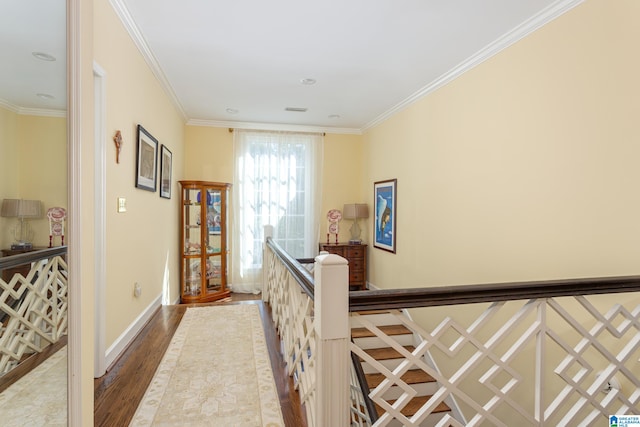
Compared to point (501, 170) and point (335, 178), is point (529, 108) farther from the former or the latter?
point (335, 178)

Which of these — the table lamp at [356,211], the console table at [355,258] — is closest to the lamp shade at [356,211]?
the table lamp at [356,211]

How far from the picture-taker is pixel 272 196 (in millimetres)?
5375

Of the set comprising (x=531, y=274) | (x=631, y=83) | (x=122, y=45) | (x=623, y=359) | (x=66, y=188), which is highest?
(x=122, y=45)

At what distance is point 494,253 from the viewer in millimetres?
2770

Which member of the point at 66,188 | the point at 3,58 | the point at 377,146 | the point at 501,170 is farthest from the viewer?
the point at 377,146

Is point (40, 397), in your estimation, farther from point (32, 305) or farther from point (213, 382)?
point (213, 382)

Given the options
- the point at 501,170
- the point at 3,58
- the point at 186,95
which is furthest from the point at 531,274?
the point at 186,95

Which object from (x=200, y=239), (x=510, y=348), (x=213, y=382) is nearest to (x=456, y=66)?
(x=510, y=348)

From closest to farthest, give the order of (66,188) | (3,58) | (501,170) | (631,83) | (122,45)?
(3,58) → (66,188) → (631,83) → (122,45) → (501,170)

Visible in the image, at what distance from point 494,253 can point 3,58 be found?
3.08 m

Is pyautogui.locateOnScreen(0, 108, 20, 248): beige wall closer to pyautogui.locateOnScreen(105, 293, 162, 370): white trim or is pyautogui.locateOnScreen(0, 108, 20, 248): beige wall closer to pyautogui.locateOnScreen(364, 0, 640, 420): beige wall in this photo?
pyautogui.locateOnScreen(105, 293, 162, 370): white trim

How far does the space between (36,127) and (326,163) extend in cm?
482

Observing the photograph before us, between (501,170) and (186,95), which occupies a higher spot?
(186,95)

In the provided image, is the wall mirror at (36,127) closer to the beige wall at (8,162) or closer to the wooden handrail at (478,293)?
the beige wall at (8,162)
